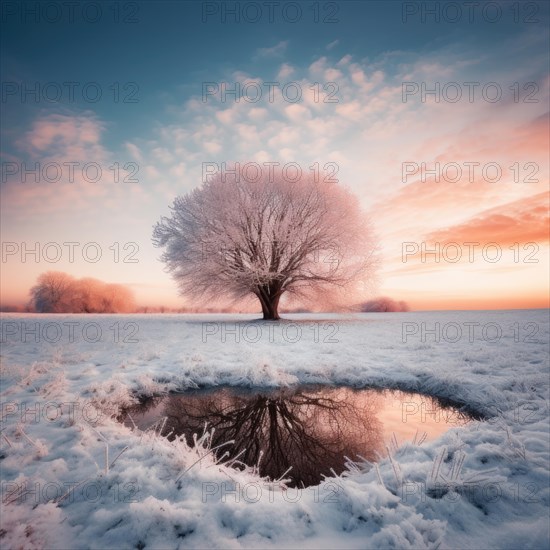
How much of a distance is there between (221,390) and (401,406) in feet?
10.5

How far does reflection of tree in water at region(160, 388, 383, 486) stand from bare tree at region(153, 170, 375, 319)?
32.6 ft

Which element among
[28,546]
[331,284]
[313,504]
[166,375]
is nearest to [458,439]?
[313,504]

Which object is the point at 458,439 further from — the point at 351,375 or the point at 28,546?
the point at 28,546

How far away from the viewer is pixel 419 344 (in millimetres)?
8242

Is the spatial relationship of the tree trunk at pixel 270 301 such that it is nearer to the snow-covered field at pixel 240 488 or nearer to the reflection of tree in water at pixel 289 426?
the reflection of tree in water at pixel 289 426

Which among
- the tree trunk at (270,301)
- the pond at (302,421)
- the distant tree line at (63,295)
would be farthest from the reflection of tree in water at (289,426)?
the distant tree line at (63,295)

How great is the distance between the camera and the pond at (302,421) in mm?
3271

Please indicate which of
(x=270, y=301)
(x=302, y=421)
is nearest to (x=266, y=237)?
(x=270, y=301)

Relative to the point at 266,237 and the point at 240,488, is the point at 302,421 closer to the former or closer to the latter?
the point at 240,488

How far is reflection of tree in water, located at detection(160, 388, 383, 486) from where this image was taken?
323 centimetres

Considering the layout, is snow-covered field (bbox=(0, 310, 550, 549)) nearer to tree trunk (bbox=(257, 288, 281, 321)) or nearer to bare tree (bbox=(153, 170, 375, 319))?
bare tree (bbox=(153, 170, 375, 319))

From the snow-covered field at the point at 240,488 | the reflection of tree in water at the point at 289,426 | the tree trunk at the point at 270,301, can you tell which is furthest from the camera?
the tree trunk at the point at 270,301

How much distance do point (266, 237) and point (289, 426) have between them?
12862 mm

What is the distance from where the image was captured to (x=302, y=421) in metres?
4.21
